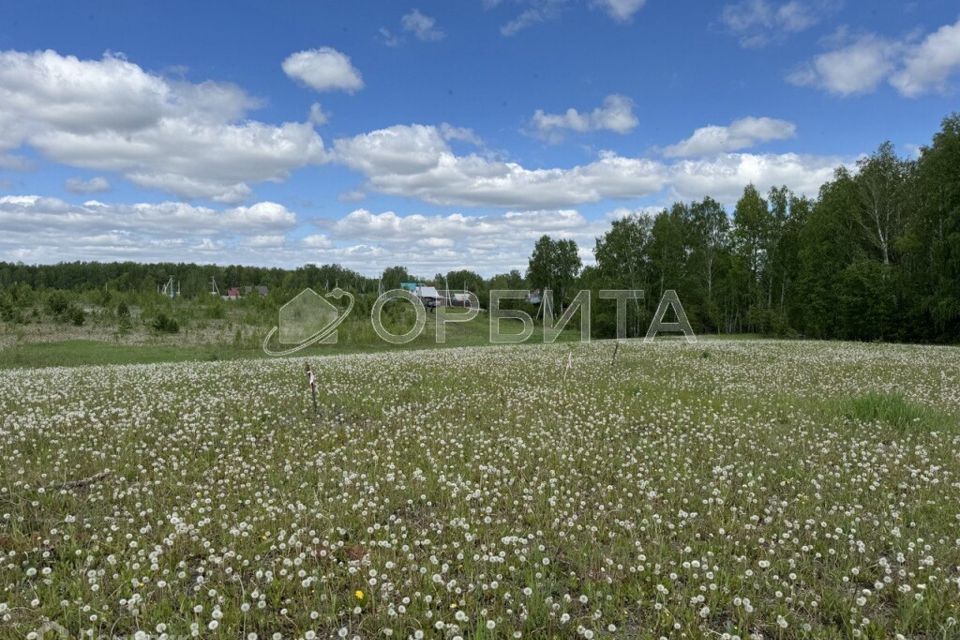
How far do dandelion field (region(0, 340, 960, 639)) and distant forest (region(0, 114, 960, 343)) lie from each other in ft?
120

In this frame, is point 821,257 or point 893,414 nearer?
point 893,414

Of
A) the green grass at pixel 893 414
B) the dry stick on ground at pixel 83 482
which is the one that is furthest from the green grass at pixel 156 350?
the green grass at pixel 893 414

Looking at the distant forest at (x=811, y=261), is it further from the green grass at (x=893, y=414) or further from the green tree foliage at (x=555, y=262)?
the green grass at (x=893, y=414)

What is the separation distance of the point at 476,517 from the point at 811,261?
53.5 metres

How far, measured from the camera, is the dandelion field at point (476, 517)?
173 inches

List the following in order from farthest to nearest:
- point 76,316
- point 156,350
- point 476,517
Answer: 1. point 76,316
2. point 156,350
3. point 476,517

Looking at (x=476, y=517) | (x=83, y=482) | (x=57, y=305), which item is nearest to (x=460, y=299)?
(x=57, y=305)

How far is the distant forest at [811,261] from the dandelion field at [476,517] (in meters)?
36.7

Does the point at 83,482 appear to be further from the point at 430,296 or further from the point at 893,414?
the point at 430,296

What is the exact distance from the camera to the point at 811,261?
5006 cm

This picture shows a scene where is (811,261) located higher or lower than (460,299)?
higher

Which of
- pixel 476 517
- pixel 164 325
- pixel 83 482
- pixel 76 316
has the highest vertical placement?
pixel 76 316

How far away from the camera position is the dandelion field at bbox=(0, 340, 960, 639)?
14.4ft

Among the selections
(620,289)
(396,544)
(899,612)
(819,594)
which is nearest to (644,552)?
(819,594)
